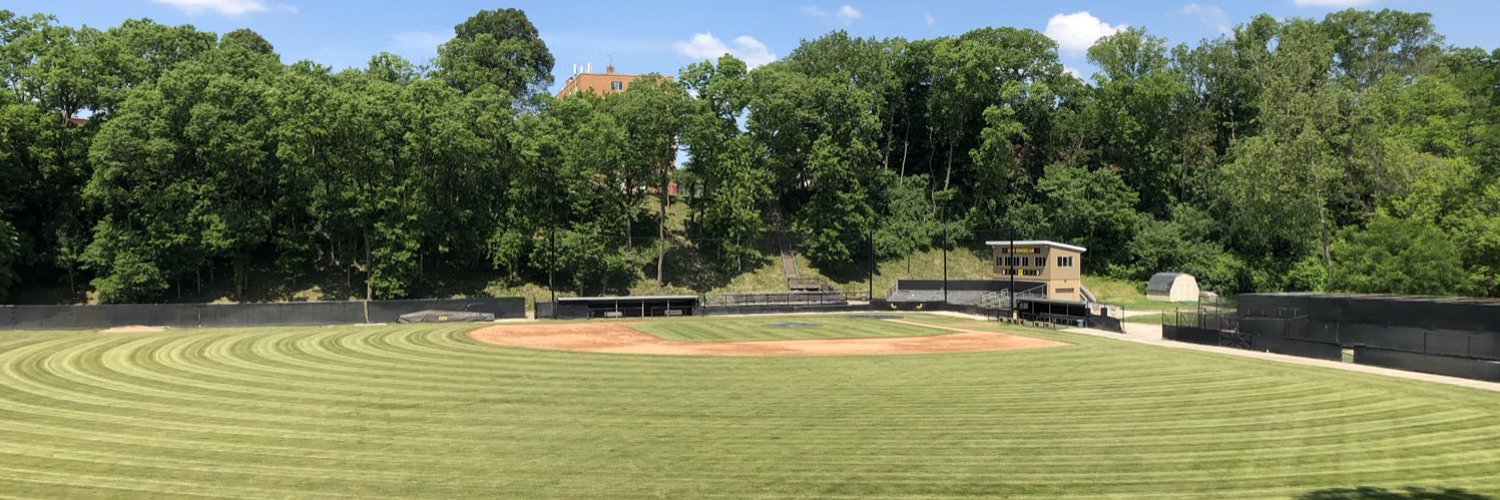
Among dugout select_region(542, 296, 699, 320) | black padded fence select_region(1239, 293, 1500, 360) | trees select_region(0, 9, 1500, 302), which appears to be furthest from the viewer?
trees select_region(0, 9, 1500, 302)

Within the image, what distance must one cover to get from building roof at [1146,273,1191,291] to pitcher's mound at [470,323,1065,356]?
36.8m

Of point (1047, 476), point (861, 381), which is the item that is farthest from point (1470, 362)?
point (1047, 476)

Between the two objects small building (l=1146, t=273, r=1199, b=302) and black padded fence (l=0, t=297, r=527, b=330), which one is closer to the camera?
black padded fence (l=0, t=297, r=527, b=330)

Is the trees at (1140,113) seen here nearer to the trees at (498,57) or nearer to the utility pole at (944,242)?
the utility pole at (944,242)

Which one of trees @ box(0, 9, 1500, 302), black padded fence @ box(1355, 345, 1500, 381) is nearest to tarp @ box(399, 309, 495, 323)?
trees @ box(0, 9, 1500, 302)

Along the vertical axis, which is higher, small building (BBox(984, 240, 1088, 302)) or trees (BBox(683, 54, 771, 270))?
trees (BBox(683, 54, 771, 270))

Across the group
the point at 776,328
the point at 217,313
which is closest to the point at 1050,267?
the point at 776,328

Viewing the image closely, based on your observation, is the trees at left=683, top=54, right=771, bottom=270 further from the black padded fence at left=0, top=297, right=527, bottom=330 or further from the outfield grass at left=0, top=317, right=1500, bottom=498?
the outfield grass at left=0, top=317, right=1500, bottom=498

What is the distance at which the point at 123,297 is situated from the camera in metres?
56.5

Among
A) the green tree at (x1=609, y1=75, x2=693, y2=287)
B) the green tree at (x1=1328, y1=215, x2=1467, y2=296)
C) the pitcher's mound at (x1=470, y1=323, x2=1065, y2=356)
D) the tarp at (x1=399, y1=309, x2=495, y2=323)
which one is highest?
the green tree at (x1=609, y1=75, x2=693, y2=287)

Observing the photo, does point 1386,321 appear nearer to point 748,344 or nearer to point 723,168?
point 748,344

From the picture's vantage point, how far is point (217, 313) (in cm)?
4409

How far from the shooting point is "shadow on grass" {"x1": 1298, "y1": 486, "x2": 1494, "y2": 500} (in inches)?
529

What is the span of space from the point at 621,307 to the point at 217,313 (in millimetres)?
22449
